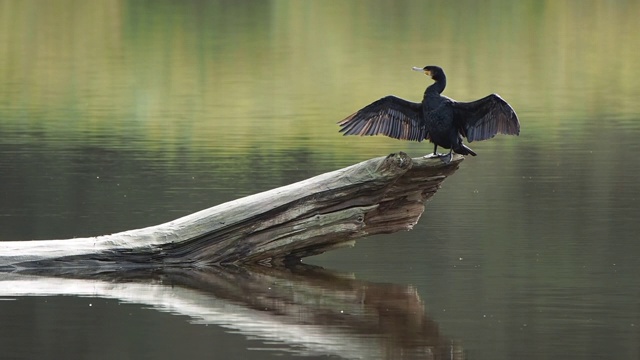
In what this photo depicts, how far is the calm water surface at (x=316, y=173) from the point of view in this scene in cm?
1031

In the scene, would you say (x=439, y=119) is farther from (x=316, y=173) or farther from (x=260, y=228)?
(x=316, y=173)

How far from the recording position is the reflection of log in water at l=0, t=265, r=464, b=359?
9898 millimetres

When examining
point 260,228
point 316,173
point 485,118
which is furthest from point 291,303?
point 316,173

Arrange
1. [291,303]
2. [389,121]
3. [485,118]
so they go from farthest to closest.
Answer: [389,121]
[485,118]
[291,303]

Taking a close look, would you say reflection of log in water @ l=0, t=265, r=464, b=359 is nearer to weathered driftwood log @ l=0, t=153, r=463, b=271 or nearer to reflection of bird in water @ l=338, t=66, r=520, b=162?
weathered driftwood log @ l=0, t=153, r=463, b=271

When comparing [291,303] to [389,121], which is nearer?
[291,303]

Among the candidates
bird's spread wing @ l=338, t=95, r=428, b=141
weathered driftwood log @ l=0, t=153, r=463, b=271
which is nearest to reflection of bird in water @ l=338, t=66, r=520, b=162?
bird's spread wing @ l=338, t=95, r=428, b=141

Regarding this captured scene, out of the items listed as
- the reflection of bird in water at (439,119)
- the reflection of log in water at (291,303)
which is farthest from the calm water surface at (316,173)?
the reflection of bird in water at (439,119)

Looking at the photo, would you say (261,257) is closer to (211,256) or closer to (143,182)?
(211,256)

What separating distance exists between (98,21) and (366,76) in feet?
42.3

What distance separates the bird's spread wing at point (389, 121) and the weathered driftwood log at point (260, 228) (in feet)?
2.02

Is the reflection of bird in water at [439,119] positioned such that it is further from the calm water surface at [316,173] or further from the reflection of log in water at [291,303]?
the reflection of log in water at [291,303]

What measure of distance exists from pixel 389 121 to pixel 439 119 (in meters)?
0.52

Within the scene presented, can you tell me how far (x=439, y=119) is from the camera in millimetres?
12484
